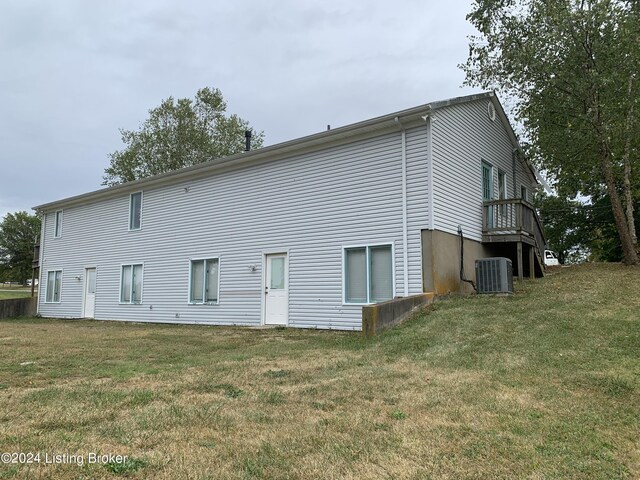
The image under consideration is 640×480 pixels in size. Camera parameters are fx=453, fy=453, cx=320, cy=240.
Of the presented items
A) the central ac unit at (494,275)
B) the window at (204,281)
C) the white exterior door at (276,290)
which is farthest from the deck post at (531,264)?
the window at (204,281)

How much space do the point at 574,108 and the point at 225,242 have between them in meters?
11.5

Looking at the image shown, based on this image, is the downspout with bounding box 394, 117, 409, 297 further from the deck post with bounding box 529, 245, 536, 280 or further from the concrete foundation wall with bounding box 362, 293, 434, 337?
the deck post with bounding box 529, 245, 536, 280

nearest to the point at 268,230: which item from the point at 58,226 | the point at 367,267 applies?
the point at 367,267

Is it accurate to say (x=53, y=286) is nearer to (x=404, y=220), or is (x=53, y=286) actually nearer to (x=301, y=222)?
(x=301, y=222)

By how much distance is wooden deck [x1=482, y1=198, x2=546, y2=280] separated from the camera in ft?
38.3

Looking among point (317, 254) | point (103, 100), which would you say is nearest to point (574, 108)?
point (317, 254)

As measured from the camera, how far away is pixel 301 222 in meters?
11.4

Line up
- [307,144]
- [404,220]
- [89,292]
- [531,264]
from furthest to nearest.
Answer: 1. [89,292]
2. [531,264]
3. [307,144]
4. [404,220]

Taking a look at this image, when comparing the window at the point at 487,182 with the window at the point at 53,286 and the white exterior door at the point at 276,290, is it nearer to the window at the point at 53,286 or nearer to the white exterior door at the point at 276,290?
the white exterior door at the point at 276,290

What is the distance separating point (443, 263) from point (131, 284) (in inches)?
426

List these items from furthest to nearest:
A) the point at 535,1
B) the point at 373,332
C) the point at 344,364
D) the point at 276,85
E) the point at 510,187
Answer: the point at 276,85 → the point at 510,187 → the point at 535,1 → the point at 373,332 → the point at 344,364

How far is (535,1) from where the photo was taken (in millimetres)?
13898

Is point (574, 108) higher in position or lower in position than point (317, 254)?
higher

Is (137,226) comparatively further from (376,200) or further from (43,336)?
(376,200)
